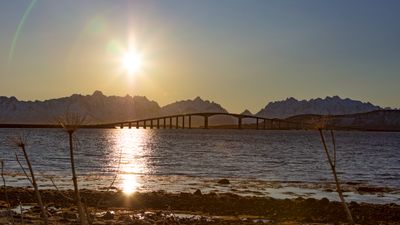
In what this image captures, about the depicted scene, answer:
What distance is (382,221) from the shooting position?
2767cm

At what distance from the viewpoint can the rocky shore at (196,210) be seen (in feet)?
84.6

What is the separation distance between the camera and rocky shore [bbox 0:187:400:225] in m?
25.8

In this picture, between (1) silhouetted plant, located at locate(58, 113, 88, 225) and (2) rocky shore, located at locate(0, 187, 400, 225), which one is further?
(2) rocky shore, located at locate(0, 187, 400, 225)

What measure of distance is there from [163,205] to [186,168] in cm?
3600

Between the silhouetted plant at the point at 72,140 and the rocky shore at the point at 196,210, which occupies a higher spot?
the silhouetted plant at the point at 72,140

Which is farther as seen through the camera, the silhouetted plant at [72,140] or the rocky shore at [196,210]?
the rocky shore at [196,210]

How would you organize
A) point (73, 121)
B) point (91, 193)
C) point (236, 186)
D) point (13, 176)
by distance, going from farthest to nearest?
point (13, 176) < point (236, 186) < point (91, 193) < point (73, 121)

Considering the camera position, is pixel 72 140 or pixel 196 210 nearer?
pixel 72 140

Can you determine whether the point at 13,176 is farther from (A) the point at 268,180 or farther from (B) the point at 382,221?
(B) the point at 382,221

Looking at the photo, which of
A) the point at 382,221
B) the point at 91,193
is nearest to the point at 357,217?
the point at 382,221

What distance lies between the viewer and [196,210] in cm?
3044

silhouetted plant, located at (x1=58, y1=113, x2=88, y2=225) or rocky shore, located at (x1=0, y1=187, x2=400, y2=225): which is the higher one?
silhouetted plant, located at (x1=58, y1=113, x2=88, y2=225)

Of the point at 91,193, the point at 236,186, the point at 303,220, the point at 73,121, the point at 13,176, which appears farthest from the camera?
the point at 13,176

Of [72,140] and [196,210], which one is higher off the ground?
[72,140]
